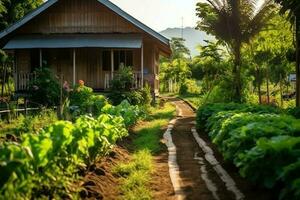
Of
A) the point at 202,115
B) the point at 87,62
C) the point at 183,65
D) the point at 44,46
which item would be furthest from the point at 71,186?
the point at 183,65

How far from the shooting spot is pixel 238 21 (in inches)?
873

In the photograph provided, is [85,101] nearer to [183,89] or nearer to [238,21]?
[238,21]

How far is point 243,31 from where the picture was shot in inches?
882

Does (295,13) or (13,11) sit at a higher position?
(13,11)

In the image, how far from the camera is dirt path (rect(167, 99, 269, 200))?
7.54m

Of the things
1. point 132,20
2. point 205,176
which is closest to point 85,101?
point 132,20

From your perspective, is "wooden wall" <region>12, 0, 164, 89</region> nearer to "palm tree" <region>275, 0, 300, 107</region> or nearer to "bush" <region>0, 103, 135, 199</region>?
"palm tree" <region>275, 0, 300, 107</region>

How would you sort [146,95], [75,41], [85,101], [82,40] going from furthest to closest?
[82,40] → [75,41] → [146,95] → [85,101]

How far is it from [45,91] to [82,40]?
21.0 feet

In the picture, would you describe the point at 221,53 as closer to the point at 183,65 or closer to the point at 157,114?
the point at 157,114

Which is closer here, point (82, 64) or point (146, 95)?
point (146, 95)

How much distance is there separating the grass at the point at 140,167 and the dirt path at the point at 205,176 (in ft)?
1.70

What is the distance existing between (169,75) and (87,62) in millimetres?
33482

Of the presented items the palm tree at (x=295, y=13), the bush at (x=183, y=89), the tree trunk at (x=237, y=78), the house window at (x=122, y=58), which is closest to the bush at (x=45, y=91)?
the house window at (x=122, y=58)
